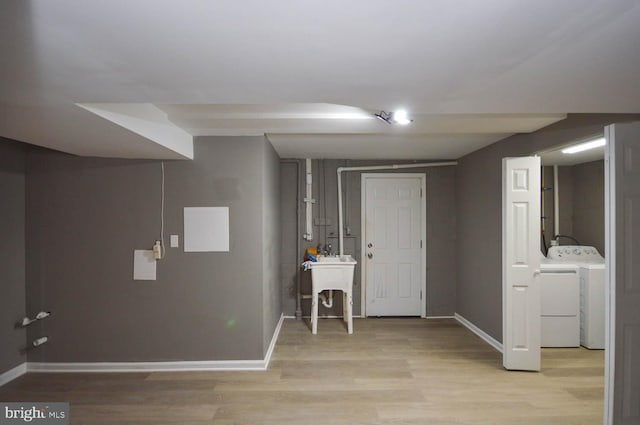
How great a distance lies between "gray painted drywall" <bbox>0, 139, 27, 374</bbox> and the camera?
290cm

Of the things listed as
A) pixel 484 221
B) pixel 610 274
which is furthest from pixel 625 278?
pixel 484 221

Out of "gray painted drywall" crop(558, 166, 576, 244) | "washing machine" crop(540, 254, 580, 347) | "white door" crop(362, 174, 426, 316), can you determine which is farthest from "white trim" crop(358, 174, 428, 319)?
"gray painted drywall" crop(558, 166, 576, 244)

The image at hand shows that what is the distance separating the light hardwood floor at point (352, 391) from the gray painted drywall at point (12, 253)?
1.12 ft

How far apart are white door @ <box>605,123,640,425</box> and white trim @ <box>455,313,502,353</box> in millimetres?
1607

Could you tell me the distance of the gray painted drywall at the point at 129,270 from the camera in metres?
3.09

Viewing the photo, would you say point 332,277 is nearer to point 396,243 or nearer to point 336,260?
point 336,260

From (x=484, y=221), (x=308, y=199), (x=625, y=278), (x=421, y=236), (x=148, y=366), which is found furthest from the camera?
(x=421, y=236)

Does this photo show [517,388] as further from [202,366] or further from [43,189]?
[43,189]

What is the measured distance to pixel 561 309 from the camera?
355 cm

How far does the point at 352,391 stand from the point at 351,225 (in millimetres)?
2392

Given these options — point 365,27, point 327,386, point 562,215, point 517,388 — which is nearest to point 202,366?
point 327,386

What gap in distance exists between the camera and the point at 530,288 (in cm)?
300

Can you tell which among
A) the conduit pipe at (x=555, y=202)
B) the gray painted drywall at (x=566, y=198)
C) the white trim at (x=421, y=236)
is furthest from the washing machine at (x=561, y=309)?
the white trim at (x=421, y=236)

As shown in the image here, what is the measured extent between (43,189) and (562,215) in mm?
6093
